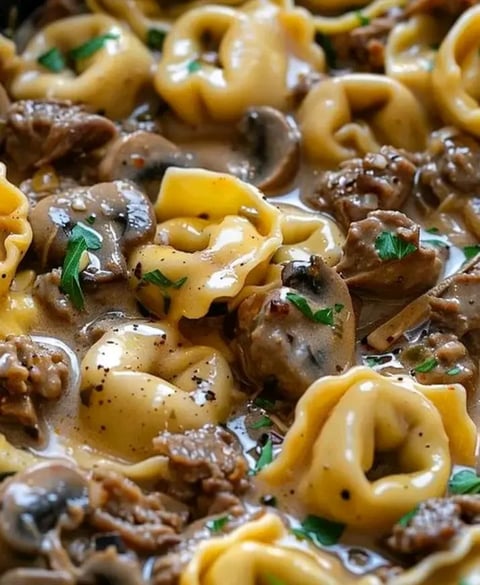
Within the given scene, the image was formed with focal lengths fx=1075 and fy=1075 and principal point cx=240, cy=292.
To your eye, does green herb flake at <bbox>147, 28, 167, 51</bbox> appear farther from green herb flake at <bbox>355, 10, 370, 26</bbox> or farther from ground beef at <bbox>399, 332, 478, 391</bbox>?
ground beef at <bbox>399, 332, 478, 391</bbox>

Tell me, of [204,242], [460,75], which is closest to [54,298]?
[204,242]

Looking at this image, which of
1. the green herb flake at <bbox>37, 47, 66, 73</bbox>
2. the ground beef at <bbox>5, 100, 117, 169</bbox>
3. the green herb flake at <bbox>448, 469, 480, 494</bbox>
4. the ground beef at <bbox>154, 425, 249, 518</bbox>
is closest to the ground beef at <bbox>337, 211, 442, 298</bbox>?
the green herb flake at <bbox>448, 469, 480, 494</bbox>

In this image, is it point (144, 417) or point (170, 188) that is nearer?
point (144, 417)

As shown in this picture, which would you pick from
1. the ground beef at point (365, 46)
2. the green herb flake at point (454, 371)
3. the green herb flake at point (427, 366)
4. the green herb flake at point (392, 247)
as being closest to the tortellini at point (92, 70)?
the ground beef at point (365, 46)

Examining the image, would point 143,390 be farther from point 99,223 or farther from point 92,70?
point 92,70

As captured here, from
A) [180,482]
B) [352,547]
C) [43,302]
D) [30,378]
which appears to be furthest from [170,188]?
[352,547]

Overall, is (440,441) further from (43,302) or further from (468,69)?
(468,69)

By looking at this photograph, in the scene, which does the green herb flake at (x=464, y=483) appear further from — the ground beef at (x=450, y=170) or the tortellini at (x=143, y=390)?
the ground beef at (x=450, y=170)
